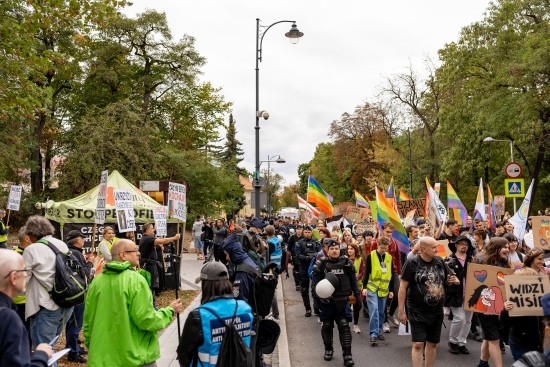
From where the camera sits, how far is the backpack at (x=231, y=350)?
377cm

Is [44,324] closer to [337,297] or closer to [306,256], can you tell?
[337,297]

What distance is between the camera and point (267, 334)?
16.9ft

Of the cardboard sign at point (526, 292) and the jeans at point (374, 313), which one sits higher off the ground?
the cardboard sign at point (526, 292)

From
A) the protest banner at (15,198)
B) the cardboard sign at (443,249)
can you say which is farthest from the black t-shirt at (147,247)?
the protest banner at (15,198)

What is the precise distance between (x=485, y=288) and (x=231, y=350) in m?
4.17

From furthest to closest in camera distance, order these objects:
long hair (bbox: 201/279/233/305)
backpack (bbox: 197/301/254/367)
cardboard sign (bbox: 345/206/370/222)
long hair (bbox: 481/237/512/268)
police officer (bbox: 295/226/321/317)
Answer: cardboard sign (bbox: 345/206/370/222)
police officer (bbox: 295/226/321/317)
long hair (bbox: 481/237/512/268)
long hair (bbox: 201/279/233/305)
backpack (bbox: 197/301/254/367)

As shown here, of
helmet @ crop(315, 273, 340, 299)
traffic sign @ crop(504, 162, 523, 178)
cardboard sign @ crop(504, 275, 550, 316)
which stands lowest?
helmet @ crop(315, 273, 340, 299)

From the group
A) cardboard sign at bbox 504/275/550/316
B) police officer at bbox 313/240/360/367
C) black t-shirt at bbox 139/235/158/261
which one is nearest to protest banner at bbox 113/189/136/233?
black t-shirt at bbox 139/235/158/261

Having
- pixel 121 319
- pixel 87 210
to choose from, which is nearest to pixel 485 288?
pixel 121 319

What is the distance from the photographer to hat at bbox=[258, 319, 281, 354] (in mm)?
5113

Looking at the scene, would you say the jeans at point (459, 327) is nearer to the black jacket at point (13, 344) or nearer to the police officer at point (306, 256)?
the police officer at point (306, 256)

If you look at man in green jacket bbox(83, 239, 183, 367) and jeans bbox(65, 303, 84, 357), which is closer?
man in green jacket bbox(83, 239, 183, 367)

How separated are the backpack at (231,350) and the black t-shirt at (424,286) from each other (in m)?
3.29

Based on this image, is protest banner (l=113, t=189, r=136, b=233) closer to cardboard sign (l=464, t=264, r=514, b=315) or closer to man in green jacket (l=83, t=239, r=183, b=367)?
man in green jacket (l=83, t=239, r=183, b=367)
